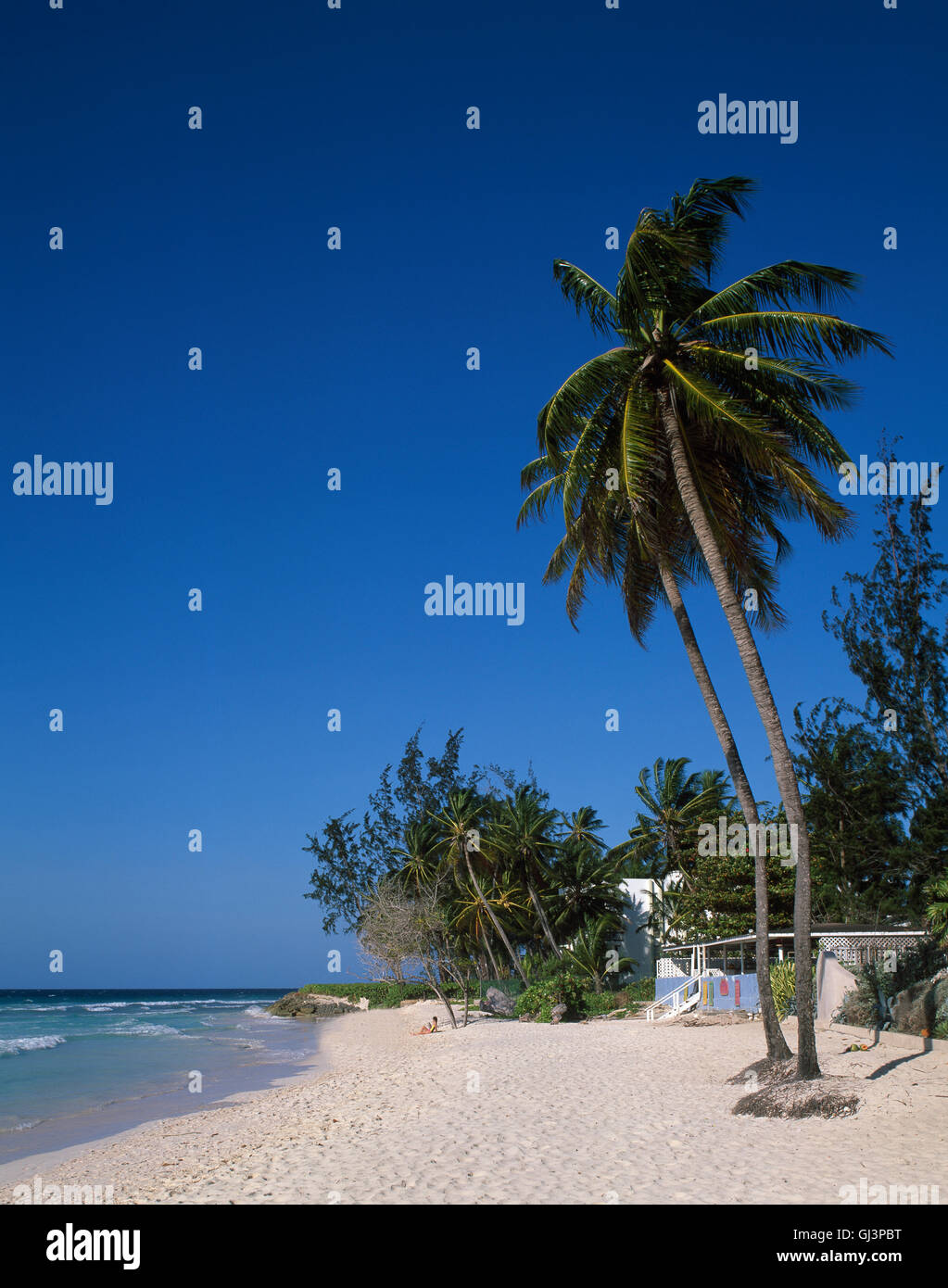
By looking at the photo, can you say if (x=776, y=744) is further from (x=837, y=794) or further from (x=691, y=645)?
(x=837, y=794)

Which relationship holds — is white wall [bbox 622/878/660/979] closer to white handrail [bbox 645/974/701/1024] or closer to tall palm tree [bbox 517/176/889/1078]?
white handrail [bbox 645/974/701/1024]

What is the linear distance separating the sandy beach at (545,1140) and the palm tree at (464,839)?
2050cm

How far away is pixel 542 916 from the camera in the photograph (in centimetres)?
3709

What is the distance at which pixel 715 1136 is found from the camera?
943cm

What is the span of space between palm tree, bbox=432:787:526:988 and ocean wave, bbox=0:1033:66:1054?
17.1 meters

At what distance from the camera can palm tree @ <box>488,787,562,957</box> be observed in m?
37.5

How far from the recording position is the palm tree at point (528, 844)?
37.5 m

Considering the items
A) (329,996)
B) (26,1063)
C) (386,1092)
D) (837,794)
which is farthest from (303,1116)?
(329,996)

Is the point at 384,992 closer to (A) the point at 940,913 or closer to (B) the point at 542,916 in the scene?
(B) the point at 542,916

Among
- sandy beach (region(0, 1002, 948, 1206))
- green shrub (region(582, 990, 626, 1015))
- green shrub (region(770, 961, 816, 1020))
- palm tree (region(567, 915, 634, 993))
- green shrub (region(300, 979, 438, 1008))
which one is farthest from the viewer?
green shrub (region(300, 979, 438, 1008))
